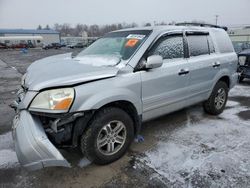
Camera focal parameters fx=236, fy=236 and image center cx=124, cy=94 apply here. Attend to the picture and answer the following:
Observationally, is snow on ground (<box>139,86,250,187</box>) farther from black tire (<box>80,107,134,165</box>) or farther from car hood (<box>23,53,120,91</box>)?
car hood (<box>23,53,120,91</box>)

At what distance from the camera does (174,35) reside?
3875mm

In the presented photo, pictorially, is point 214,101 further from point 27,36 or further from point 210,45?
point 27,36

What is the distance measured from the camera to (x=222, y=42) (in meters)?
4.95

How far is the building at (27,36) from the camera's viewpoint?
63.6 meters

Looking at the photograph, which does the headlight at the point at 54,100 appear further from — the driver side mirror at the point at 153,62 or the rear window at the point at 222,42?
the rear window at the point at 222,42

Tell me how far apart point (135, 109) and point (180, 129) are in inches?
55.9

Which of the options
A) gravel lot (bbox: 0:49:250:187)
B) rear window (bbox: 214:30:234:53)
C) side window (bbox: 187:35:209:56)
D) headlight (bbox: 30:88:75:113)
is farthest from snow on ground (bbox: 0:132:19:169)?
rear window (bbox: 214:30:234:53)

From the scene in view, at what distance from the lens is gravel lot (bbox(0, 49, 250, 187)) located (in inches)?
110

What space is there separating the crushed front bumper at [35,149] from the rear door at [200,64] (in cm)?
263

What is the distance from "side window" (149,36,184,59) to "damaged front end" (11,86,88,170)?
1.59 meters

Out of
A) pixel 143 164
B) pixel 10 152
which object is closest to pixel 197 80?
pixel 143 164

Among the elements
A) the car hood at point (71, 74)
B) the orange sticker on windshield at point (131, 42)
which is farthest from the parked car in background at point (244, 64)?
the car hood at point (71, 74)

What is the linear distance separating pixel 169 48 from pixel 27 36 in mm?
74549

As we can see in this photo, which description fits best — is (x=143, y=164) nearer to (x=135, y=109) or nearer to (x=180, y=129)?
(x=135, y=109)
